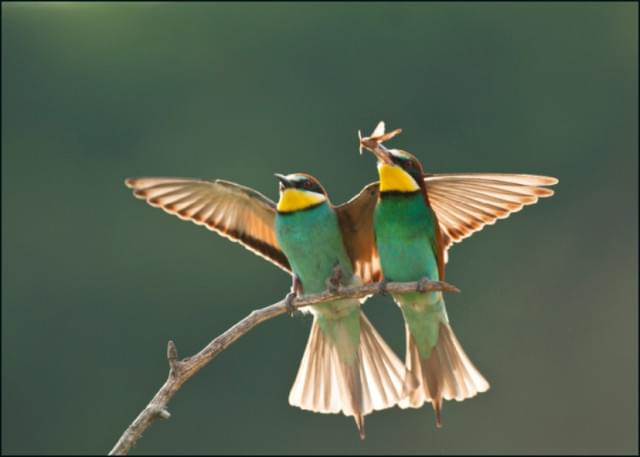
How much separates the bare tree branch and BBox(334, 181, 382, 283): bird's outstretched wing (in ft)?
0.89

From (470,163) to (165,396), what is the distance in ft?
16.2

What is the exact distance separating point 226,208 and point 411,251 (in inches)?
17.8

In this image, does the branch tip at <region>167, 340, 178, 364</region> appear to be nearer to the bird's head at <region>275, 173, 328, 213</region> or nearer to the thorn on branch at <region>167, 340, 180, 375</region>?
the thorn on branch at <region>167, 340, 180, 375</region>

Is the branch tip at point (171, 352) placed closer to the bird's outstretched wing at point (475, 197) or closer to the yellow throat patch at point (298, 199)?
the yellow throat patch at point (298, 199)

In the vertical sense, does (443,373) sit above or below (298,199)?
below

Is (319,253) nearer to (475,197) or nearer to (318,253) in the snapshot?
(318,253)

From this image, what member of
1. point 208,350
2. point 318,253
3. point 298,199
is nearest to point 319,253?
point 318,253

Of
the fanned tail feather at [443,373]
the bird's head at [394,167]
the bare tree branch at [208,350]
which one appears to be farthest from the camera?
the fanned tail feather at [443,373]

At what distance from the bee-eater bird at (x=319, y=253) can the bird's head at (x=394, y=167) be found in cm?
6

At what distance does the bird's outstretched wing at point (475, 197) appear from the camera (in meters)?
2.21

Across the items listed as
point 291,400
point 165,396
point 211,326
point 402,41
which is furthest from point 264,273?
point 165,396

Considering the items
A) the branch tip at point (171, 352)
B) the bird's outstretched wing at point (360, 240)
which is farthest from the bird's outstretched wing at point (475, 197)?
the branch tip at point (171, 352)

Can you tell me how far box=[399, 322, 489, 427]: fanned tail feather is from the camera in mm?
2340

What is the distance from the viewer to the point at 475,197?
7.70 feet
